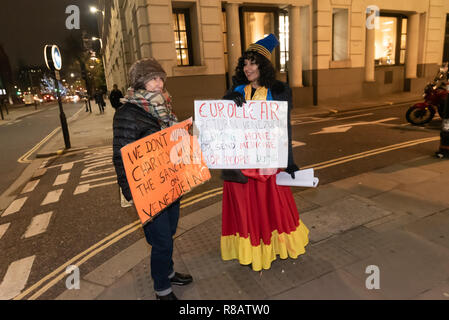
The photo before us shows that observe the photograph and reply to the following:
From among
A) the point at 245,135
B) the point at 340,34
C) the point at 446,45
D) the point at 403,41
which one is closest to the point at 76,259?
the point at 245,135

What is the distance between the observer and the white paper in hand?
9.59 feet

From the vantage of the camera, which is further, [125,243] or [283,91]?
[125,243]

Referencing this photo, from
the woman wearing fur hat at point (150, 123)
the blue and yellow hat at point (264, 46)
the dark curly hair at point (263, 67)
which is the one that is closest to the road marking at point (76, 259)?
the woman wearing fur hat at point (150, 123)

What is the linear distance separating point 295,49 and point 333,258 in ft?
51.2

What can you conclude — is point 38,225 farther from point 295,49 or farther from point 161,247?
point 295,49

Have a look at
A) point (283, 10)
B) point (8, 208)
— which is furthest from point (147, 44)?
point (8, 208)

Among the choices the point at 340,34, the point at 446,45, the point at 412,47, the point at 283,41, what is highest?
the point at 340,34

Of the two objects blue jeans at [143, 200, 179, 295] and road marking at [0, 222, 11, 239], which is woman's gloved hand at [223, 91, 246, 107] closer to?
blue jeans at [143, 200, 179, 295]

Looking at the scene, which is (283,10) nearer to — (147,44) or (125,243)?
(147,44)

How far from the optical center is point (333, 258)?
10.6 feet

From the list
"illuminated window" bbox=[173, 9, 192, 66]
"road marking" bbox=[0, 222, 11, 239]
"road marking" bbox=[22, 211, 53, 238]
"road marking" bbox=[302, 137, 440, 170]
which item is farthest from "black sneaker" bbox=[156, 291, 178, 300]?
"illuminated window" bbox=[173, 9, 192, 66]

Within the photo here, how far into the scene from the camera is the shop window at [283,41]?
17497 mm
